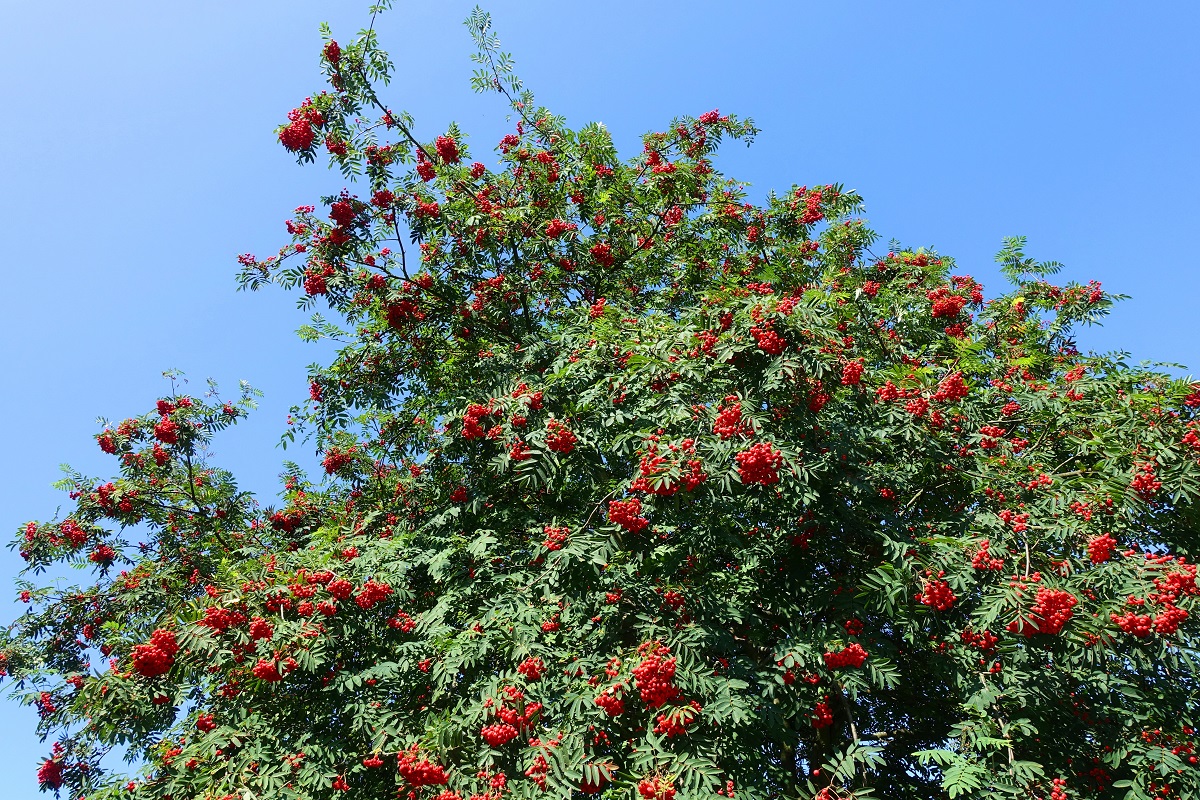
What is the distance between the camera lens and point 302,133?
9.02 m

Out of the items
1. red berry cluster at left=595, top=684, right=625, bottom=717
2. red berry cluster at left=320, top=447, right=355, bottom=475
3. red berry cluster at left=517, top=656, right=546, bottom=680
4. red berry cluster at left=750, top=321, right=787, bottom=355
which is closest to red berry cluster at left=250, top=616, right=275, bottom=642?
red berry cluster at left=517, top=656, right=546, bottom=680

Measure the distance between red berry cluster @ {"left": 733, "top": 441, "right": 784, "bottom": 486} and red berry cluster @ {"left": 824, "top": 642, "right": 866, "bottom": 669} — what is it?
57.2 inches

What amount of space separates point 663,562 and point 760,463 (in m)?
1.70

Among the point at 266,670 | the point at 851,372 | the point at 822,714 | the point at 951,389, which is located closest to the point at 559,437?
the point at 851,372

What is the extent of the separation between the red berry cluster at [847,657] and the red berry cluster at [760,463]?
1454 millimetres

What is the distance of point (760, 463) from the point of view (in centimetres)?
518

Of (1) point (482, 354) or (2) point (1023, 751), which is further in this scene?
(1) point (482, 354)

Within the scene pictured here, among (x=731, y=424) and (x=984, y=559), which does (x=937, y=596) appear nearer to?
(x=984, y=559)

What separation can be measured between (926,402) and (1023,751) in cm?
293

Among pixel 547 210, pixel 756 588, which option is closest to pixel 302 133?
pixel 547 210

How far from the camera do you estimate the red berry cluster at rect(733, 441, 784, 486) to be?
5.16 meters

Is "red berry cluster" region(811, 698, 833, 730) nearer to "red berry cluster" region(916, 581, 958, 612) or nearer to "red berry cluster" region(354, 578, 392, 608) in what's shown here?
"red berry cluster" region(916, 581, 958, 612)

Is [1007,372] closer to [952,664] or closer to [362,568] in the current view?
[952,664]

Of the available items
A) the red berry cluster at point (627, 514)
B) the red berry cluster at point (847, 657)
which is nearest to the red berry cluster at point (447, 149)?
the red berry cluster at point (627, 514)
